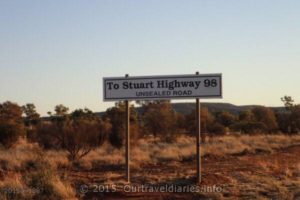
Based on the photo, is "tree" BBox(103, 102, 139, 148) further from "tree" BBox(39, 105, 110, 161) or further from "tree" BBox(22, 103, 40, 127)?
"tree" BBox(22, 103, 40, 127)

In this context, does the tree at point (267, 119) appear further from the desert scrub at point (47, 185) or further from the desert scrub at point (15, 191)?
the desert scrub at point (15, 191)

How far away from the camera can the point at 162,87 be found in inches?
633

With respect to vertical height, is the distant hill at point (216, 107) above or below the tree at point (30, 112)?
above

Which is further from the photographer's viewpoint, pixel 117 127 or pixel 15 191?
pixel 117 127

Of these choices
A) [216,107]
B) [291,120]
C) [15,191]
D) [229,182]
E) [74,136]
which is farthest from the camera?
[216,107]

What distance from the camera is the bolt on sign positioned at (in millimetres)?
15781

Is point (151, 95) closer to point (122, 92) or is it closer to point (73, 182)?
point (122, 92)

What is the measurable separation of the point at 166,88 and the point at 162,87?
0.12 meters

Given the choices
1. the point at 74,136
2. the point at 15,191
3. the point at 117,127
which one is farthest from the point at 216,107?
the point at 15,191

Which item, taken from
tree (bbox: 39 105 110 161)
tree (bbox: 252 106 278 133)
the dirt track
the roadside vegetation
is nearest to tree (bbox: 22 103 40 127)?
the roadside vegetation

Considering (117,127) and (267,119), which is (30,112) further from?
(117,127)

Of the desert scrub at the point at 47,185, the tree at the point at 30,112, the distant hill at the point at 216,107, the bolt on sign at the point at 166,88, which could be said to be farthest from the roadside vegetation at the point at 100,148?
the distant hill at the point at 216,107

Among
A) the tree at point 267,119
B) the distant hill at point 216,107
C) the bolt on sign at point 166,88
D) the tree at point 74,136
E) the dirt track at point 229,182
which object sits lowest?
the dirt track at point 229,182

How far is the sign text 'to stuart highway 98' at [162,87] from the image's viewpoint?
15773mm
